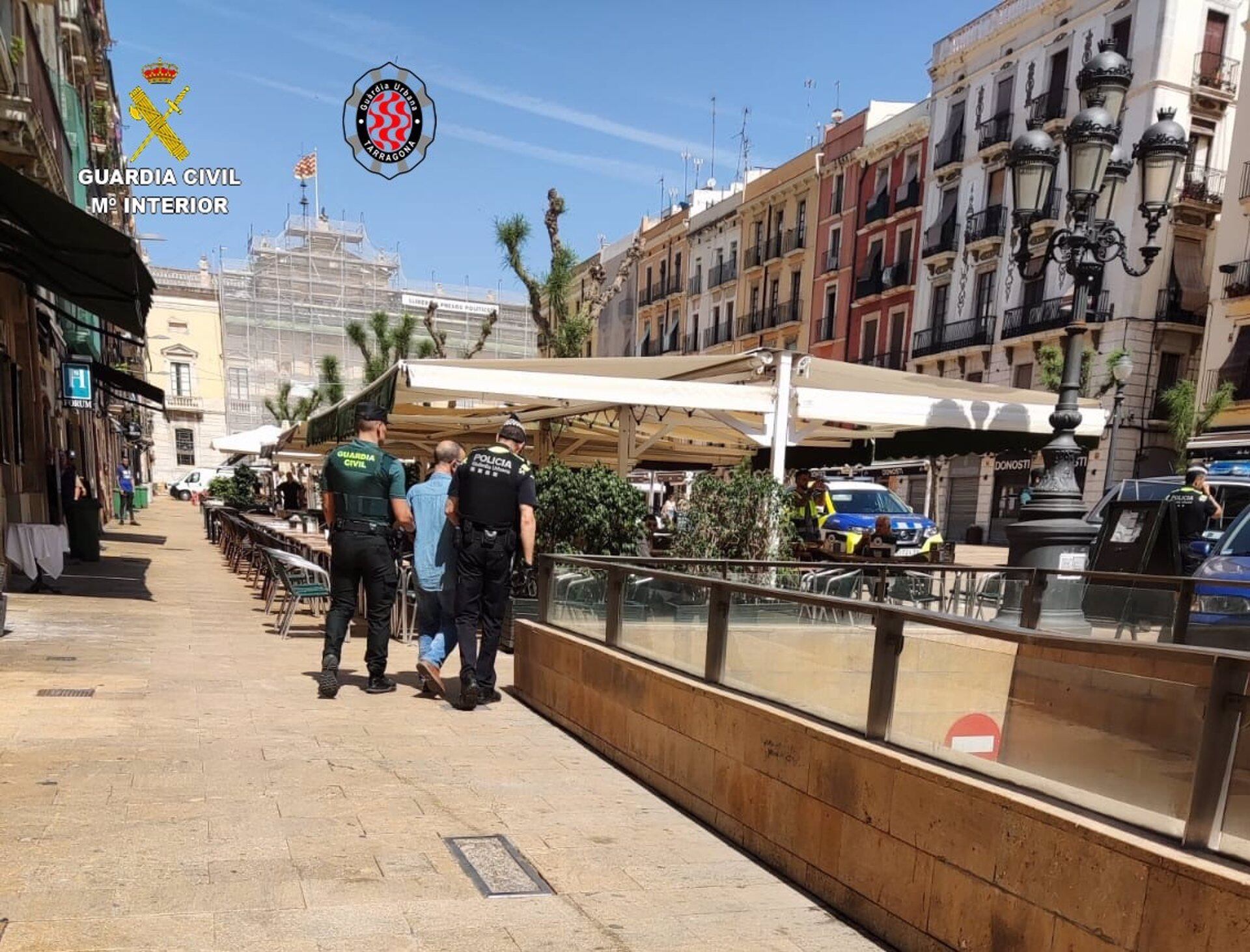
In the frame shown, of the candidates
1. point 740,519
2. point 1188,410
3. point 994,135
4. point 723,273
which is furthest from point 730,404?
point 723,273

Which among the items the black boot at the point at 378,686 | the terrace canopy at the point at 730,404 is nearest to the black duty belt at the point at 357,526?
the black boot at the point at 378,686

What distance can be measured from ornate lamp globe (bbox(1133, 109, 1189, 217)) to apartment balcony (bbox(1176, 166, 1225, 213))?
22.1 meters

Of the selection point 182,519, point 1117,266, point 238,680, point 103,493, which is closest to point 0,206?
point 238,680

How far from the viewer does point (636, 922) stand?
120 inches

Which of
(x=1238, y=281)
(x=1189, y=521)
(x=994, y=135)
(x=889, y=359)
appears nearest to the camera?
(x=1189, y=521)

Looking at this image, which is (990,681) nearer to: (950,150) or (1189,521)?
(1189,521)

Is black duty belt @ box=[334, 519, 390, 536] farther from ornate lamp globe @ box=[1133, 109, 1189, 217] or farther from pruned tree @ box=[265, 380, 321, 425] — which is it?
→ pruned tree @ box=[265, 380, 321, 425]

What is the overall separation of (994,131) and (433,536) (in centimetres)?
3137

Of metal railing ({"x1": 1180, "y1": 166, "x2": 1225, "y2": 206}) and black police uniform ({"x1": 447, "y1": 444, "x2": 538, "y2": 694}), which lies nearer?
black police uniform ({"x1": 447, "y1": 444, "x2": 538, "y2": 694})

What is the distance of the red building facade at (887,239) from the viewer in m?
35.2

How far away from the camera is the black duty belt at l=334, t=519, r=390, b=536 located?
5.77m

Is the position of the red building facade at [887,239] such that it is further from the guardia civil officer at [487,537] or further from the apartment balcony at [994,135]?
the guardia civil officer at [487,537]

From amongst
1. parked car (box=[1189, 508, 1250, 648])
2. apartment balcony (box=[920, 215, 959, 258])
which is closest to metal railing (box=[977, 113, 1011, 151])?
apartment balcony (box=[920, 215, 959, 258])

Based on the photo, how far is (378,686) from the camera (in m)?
6.03
